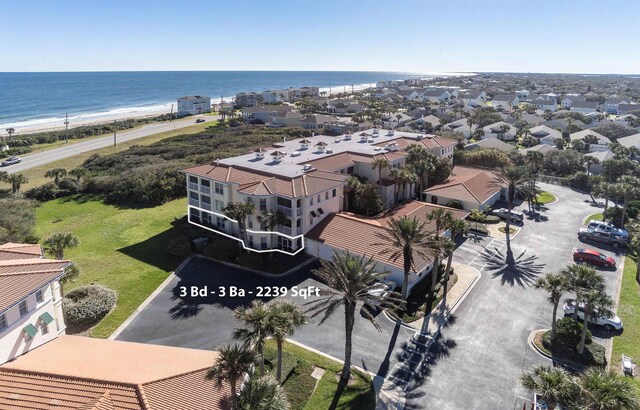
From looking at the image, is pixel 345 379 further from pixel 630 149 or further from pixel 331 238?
pixel 630 149

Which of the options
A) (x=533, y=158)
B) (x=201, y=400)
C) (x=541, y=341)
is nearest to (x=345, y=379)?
(x=201, y=400)

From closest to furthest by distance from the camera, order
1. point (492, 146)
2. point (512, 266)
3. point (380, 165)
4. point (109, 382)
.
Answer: point (109, 382) < point (512, 266) < point (380, 165) < point (492, 146)

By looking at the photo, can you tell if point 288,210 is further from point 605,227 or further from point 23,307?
point 605,227

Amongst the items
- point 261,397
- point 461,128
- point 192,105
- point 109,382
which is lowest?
point 109,382

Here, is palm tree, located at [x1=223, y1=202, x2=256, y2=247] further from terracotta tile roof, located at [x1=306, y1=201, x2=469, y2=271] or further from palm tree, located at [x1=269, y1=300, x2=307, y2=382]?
palm tree, located at [x1=269, y1=300, x2=307, y2=382]

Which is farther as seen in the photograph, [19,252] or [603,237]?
[603,237]

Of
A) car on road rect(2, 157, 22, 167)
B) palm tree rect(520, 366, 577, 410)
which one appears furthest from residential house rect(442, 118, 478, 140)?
car on road rect(2, 157, 22, 167)

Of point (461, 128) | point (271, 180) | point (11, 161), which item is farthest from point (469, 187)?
point (11, 161)

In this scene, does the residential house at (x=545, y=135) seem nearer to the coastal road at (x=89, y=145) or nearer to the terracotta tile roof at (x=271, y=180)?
the terracotta tile roof at (x=271, y=180)
